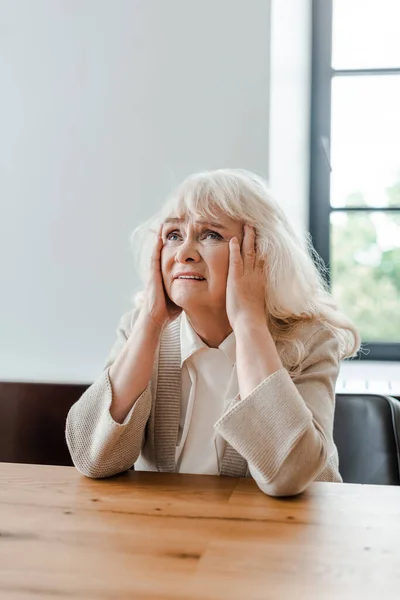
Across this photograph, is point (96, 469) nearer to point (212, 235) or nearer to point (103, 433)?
point (103, 433)

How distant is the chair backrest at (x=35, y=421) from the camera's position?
1.96m

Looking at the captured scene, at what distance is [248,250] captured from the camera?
1476 millimetres

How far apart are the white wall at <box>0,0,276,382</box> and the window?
50cm

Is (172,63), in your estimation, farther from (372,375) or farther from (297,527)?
(297,527)

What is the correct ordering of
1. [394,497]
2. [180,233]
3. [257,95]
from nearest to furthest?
[394,497] → [180,233] → [257,95]

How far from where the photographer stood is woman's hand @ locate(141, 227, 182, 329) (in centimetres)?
148

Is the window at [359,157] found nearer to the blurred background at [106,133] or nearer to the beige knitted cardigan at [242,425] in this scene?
the blurred background at [106,133]

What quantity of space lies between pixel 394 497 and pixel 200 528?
1.11 ft

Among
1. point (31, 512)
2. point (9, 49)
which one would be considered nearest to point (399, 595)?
point (31, 512)

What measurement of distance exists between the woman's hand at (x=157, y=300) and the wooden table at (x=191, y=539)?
12.2 inches

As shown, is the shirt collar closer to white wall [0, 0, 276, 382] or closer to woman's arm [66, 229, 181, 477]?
woman's arm [66, 229, 181, 477]

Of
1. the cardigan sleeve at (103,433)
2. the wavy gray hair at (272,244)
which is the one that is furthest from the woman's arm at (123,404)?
the wavy gray hair at (272,244)

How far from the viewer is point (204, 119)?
2021 mm

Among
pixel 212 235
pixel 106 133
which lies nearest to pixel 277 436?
pixel 212 235
